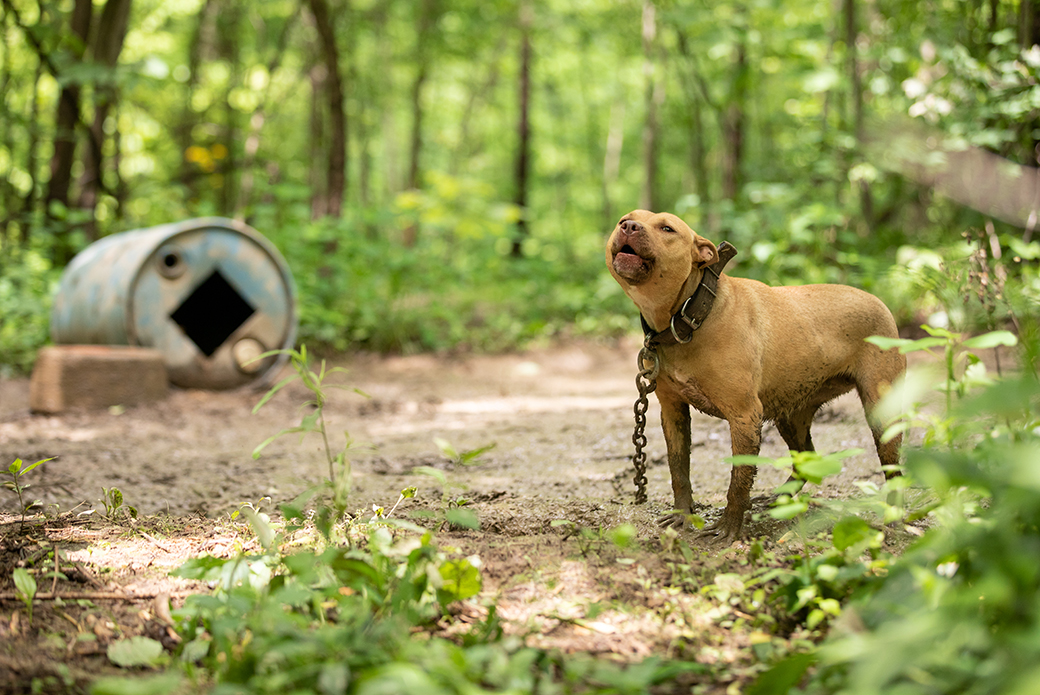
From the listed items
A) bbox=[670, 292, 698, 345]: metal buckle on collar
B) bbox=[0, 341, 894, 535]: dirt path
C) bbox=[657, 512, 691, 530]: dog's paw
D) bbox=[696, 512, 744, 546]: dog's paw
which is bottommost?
bbox=[0, 341, 894, 535]: dirt path

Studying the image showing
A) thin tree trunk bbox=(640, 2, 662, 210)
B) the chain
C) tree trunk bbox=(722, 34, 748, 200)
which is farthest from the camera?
thin tree trunk bbox=(640, 2, 662, 210)

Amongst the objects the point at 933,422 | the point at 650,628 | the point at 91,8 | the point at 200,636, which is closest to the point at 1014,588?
the point at 933,422

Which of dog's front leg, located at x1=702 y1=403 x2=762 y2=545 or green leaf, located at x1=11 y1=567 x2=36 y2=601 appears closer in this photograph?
green leaf, located at x1=11 y1=567 x2=36 y2=601

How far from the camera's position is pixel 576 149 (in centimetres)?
1984

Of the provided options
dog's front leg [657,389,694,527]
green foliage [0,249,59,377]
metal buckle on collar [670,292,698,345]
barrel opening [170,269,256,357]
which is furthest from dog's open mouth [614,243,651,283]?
green foliage [0,249,59,377]

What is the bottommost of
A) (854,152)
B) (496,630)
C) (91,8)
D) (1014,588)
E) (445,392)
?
(445,392)

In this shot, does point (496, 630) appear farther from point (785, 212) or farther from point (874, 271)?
point (785, 212)

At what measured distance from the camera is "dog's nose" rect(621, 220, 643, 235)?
235 centimetres

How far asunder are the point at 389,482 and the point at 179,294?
333 cm

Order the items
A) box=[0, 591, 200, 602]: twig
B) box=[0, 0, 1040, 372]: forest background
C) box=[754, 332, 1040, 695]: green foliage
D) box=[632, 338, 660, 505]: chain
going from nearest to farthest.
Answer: box=[754, 332, 1040, 695]: green foliage < box=[0, 591, 200, 602]: twig < box=[632, 338, 660, 505]: chain < box=[0, 0, 1040, 372]: forest background

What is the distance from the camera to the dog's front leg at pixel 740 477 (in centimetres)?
247

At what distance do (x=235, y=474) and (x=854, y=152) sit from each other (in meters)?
5.95

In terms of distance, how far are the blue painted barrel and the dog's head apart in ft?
12.6

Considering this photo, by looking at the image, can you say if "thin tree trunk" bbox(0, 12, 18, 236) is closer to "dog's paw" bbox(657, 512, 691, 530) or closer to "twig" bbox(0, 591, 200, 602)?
"twig" bbox(0, 591, 200, 602)
